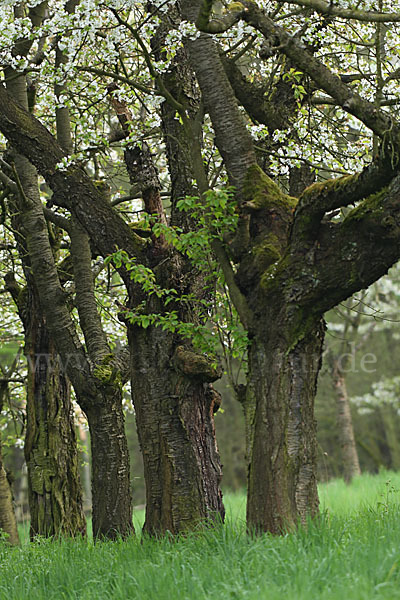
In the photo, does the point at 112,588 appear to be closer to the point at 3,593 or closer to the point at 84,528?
the point at 3,593

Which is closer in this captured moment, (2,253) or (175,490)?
(175,490)

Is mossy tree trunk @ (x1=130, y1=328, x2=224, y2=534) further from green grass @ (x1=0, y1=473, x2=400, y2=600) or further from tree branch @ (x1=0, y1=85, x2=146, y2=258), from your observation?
tree branch @ (x1=0, y1=85, x2=146, y2=258)

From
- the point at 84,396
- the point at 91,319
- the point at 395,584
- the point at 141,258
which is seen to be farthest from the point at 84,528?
the point at 395,584

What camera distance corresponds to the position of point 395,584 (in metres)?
3.88

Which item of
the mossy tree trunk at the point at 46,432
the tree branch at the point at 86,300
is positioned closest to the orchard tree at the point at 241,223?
the tree branch at the point at 86,300

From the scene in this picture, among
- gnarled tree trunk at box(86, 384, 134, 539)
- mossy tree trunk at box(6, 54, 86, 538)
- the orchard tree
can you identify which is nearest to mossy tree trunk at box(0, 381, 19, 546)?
mossy tree trunk at box(6, 54, 86, 538)

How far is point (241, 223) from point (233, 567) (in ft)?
9.75

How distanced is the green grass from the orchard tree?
1.76 ft

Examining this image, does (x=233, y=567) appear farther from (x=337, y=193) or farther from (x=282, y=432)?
(x=337, y=193)

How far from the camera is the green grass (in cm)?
399

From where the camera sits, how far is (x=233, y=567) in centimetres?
471

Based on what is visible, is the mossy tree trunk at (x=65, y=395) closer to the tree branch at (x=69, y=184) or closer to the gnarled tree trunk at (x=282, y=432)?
the tree branch at (x=69, y=184)

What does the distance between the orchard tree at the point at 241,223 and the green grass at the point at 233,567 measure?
21.2 inches

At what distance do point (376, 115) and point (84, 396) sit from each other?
4822 mm
